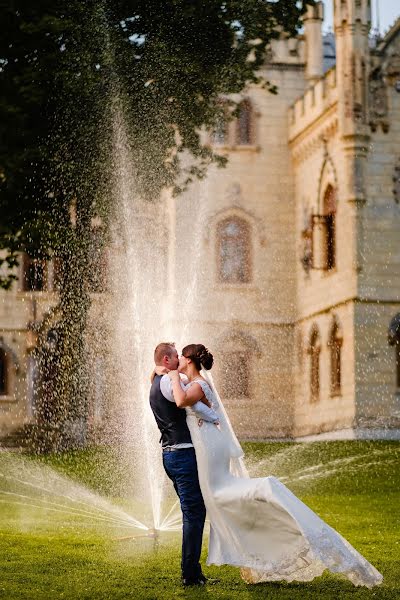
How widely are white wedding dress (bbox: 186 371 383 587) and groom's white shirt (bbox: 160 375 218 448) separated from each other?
0.06m

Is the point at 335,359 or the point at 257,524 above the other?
the point at 335,359

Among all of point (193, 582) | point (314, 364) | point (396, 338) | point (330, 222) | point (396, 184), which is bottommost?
point (193, 582)

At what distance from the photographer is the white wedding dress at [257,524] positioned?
9406 mm

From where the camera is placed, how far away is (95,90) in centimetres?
2314

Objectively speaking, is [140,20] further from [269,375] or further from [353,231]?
[269,375]

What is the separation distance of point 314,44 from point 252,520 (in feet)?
106

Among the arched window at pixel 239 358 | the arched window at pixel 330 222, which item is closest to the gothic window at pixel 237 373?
the arched window at pixel 239 358

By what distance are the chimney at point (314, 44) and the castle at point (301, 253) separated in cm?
5

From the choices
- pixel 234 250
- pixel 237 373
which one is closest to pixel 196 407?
pixel 237 373

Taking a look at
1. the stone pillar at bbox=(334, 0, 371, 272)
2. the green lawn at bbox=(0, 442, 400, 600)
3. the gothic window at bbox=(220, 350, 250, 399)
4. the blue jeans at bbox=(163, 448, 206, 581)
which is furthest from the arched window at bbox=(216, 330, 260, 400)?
the blue jeans at bbox=(163, 448, 206, 581)

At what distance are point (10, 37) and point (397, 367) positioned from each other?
14951mm

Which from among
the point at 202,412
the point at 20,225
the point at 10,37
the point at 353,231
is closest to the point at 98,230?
the point at 20,225

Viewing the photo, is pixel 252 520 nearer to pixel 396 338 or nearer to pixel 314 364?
pixel 396 338

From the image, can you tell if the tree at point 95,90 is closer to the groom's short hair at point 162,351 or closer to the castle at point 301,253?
the castle at point 301,253
